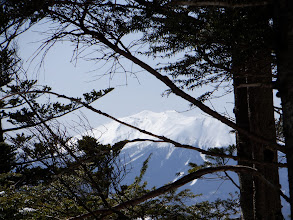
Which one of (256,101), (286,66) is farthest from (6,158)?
(286,66)

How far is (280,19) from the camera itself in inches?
68.6

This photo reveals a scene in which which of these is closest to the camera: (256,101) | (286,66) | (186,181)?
(286,66)

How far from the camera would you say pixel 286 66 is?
5.60 ft

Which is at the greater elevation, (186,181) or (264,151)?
(264,151)

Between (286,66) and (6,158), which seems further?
(6,158)

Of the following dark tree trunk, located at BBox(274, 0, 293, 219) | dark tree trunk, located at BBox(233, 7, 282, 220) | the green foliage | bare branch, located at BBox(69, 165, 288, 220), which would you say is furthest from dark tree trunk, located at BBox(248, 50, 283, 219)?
the green foliage

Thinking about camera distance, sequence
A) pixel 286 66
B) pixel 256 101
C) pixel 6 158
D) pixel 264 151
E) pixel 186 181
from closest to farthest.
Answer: pixel 286 66 → pixel 186 181 → pixel 264 151 → pixel 256 101 → pixel 6 158

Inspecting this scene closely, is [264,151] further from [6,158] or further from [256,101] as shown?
[6,158]

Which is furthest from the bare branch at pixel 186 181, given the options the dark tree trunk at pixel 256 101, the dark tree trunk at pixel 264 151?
the dark tree trunk at pixel 264 151

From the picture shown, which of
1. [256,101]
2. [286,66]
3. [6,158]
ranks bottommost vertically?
[286,66]

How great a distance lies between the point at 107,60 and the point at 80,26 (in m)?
0.35

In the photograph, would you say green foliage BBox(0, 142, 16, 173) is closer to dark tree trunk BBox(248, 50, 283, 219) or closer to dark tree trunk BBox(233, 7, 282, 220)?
dark tree trunk BBox(233, 7, 282, 220)

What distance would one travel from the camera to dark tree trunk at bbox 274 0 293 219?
1.66 meters

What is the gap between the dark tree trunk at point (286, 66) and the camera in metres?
1.66
